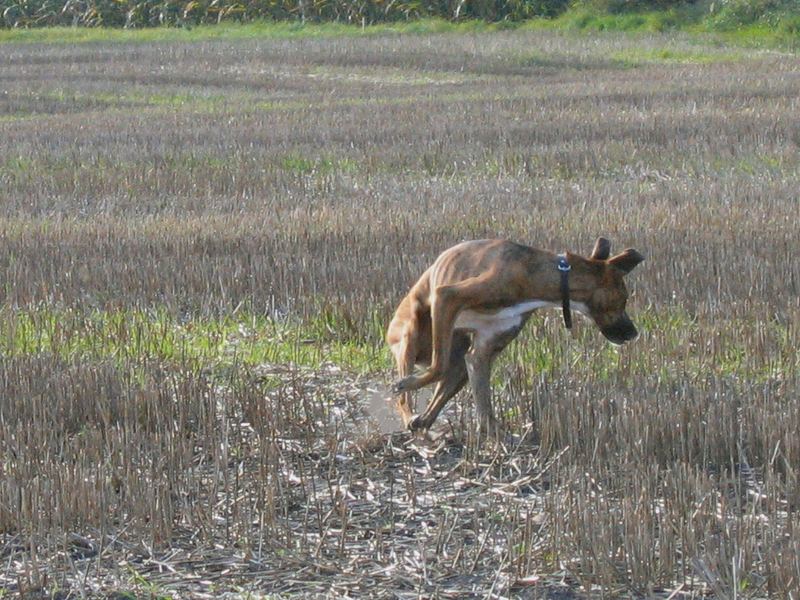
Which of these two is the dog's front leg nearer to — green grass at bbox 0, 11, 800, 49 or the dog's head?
the dog's head

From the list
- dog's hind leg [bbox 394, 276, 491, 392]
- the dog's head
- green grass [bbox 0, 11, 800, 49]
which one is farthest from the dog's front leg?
green grass [bbox 0, 11, 800, 49]

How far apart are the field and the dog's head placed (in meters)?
0.31

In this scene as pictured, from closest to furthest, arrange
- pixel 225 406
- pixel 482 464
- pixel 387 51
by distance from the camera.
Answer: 1. pixel 482 464
2. pixel 225 406
3. pixel 387 51

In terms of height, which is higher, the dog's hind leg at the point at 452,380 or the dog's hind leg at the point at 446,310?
the dog's hind leg at the point at 446,310

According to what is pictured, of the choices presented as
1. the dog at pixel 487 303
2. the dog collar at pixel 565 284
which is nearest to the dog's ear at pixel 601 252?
the dog at pixel 487 303

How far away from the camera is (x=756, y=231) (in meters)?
9.52

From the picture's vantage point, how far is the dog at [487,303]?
16.1 ft

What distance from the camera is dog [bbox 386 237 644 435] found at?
4.91 metres

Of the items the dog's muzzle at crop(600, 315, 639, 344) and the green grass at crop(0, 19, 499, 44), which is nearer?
the dog's muzzle at crop(600, 315, 639, 344)

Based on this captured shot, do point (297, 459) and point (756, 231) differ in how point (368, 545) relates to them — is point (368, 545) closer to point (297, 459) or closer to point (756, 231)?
point (297, 459)

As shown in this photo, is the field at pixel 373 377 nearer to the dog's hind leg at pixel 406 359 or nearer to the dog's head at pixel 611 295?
the dog's hind leg at pixel 406 359

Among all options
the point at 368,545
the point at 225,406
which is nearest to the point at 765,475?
the point at 368,545

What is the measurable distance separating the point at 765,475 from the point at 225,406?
7.02 feet

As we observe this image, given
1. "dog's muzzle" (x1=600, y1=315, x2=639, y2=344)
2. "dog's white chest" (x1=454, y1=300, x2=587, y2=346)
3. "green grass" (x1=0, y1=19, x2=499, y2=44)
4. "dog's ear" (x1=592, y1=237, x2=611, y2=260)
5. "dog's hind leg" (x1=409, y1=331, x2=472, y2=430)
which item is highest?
"dog's ear" (x1=592, y1=237, x2=611, y2=260)
